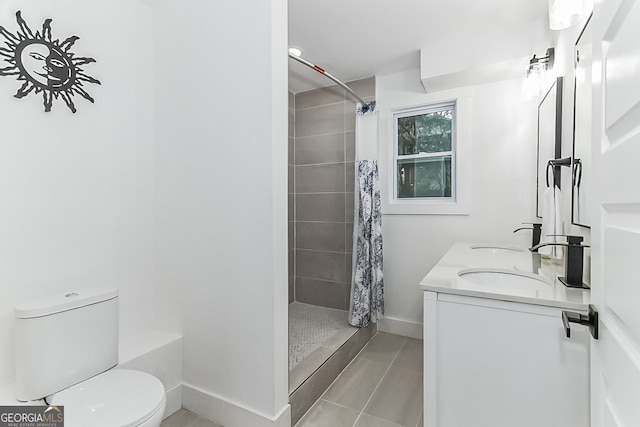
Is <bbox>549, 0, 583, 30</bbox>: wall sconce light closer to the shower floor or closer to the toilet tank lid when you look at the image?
the shower floor

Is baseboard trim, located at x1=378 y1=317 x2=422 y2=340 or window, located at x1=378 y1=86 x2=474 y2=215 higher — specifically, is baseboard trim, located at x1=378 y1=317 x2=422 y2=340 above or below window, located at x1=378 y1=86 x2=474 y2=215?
below

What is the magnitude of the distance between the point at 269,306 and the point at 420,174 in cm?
191

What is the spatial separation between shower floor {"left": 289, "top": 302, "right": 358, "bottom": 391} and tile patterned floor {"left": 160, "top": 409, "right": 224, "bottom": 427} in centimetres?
52

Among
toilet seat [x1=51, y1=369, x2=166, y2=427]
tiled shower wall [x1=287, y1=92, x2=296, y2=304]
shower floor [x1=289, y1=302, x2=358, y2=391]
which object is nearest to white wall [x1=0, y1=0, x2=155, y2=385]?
toilet seat [x1=51, y1=369, x2=166, y2=427]

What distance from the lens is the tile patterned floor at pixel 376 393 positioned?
1688mm

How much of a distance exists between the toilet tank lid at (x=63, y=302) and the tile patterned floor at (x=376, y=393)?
4.05ft

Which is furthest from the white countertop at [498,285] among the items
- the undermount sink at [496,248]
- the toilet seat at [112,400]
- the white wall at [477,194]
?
the toilet seat at [112,400]

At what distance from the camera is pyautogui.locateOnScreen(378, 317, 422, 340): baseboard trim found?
8.86ft

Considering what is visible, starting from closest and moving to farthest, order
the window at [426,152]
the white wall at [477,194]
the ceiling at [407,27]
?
the ceiling at [407,27] → the white wall at [477,194] → the window at [426,152]

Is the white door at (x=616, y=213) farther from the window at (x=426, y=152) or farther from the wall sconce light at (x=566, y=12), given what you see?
the window at (x=426, y=152)

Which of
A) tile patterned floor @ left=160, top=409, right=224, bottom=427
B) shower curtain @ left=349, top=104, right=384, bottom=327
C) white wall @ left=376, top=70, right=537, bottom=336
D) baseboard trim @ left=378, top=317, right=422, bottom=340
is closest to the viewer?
tile patterned floor @ left=160, top=409, right=224, bottom=427

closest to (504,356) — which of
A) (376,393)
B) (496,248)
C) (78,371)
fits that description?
(376,393)

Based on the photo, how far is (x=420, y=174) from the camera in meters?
2.75

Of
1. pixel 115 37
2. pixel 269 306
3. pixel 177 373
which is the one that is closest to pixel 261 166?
pixel 269 306
